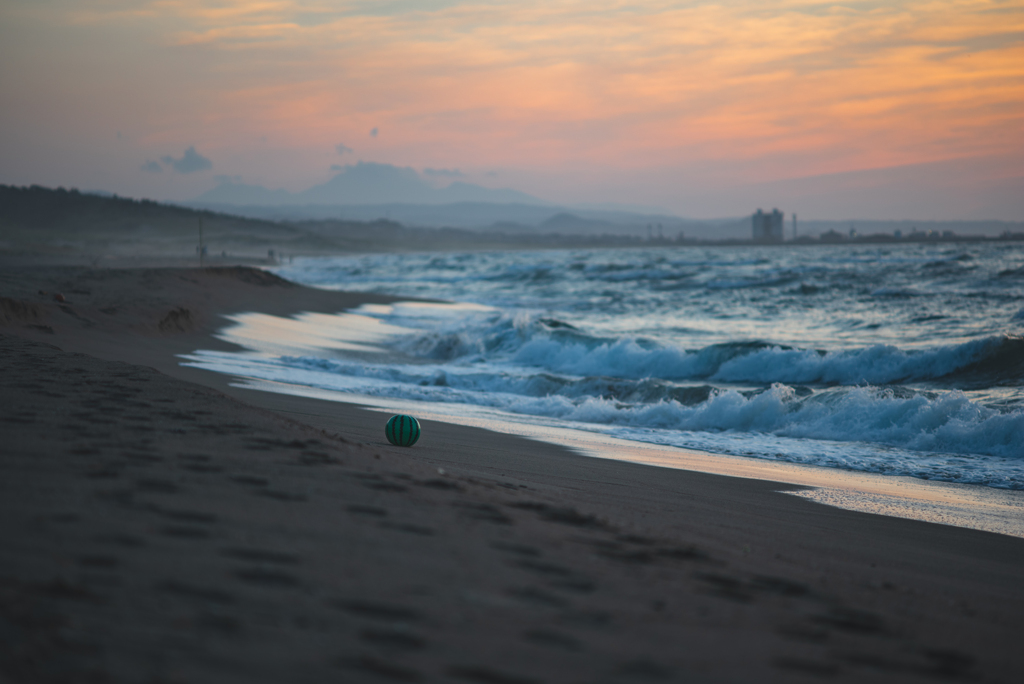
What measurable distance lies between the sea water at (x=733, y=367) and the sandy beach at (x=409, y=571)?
11.9 feet

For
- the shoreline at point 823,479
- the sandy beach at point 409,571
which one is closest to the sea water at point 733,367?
the shoreline at point 823,479

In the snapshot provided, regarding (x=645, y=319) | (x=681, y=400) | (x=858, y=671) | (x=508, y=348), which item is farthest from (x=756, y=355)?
(x=858, y=671)

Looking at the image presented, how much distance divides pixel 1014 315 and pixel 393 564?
67.6 feet

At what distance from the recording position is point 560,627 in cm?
230

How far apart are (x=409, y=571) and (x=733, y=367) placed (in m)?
11.6

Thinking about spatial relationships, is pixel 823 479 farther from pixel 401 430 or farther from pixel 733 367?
pixel 733 367

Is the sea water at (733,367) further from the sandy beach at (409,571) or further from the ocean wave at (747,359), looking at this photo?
the sandy beach at (409,571)

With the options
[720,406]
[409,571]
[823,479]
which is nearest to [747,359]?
[720,406]

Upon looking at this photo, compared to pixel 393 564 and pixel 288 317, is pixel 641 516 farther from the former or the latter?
pixel 288 317

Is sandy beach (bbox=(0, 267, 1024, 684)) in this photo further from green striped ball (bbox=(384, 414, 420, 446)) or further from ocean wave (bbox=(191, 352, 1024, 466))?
ocean wave (bbox=(191, 352, 1024, 466))

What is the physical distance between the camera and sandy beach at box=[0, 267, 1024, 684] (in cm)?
A: 199

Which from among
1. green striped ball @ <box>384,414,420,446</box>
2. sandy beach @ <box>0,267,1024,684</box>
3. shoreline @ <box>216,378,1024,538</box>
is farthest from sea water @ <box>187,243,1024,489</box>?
sandy beach @ <box>0,267,1024,684</box>

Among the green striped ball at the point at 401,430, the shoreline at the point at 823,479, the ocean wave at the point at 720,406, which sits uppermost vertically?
the green striped ball at the point at 401,430

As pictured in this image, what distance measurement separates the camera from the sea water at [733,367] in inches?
322
